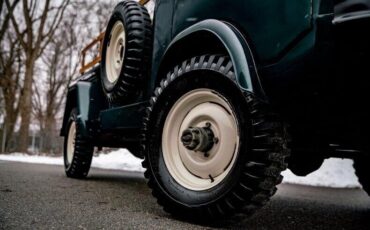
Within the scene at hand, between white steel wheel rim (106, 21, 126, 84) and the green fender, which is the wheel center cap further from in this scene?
the green fender

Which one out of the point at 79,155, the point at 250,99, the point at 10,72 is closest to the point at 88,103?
the point at 79,155

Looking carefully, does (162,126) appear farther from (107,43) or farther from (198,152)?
(107,43)

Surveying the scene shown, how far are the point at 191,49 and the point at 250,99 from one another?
0.70m

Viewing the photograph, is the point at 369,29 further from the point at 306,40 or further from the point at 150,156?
the point at 150,156

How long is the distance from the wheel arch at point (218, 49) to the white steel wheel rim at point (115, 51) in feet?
3.36

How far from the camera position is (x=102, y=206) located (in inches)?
93.8

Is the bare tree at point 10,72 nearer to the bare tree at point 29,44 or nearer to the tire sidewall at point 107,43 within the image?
the bare tree at point 29,44

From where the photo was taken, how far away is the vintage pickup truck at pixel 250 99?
1.73 metres

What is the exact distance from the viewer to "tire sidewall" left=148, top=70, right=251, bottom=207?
1.80m

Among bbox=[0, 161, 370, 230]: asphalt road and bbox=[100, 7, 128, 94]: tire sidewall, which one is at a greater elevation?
bbox=[100, 7, 128, 94]: tire sidewall

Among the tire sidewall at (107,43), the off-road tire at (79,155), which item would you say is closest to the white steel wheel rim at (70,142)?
the off-road tire at (79,155)

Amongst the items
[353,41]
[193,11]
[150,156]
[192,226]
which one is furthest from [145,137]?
[353,41]

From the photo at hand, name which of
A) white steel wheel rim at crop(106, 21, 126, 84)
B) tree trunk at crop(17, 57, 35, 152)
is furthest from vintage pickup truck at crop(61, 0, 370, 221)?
tree trunk at crop(17, 57, 35, 152)

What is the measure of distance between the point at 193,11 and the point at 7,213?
5.17 ft
